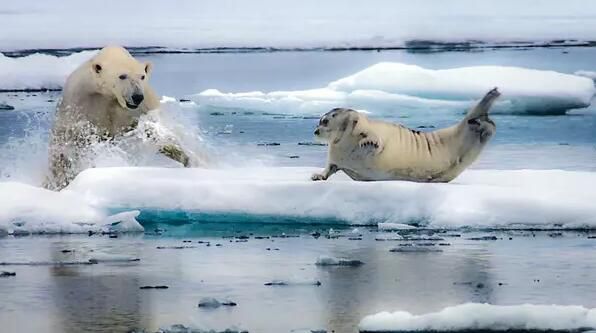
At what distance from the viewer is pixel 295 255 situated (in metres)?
7.48

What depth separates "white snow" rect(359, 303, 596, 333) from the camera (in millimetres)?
5590

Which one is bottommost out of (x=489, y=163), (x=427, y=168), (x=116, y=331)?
(x=116, y=331)

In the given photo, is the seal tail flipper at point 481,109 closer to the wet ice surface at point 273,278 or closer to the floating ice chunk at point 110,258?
the wet ice surface at point 273,278

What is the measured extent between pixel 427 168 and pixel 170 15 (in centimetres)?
566

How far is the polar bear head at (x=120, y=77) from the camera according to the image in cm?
A: 967

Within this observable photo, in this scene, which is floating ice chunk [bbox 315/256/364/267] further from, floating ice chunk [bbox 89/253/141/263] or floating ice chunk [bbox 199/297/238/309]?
floating ice chunk [bbox 199/297/238/309]

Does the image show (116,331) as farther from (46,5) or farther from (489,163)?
(46,5)

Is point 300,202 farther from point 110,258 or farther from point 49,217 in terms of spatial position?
point 110,258

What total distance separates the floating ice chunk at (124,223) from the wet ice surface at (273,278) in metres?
0.12

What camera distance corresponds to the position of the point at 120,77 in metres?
9.76

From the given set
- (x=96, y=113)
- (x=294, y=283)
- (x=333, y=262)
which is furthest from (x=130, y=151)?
(x=294, y=283)

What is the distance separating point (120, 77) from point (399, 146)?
62.9 inches

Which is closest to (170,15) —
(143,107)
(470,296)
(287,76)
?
(287,76)

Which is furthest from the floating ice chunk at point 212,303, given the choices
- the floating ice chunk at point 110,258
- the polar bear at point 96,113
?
the polar bear at point 96,113
